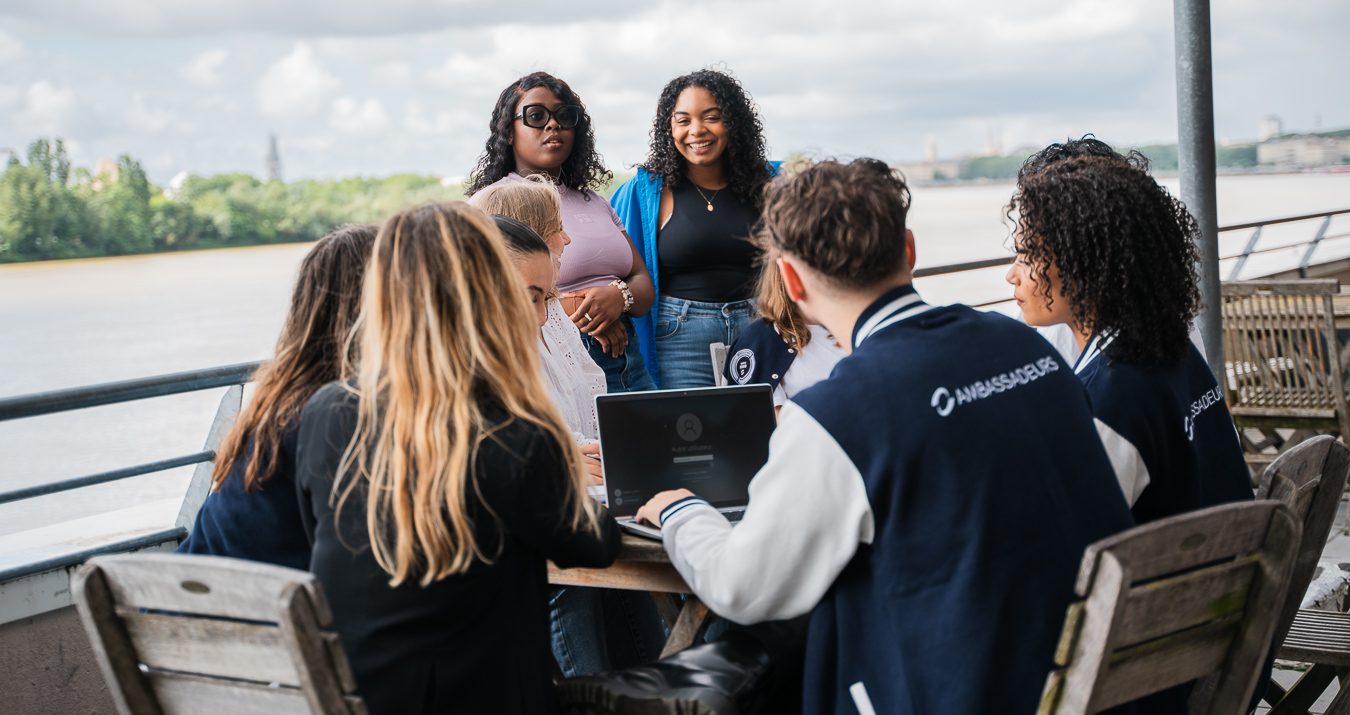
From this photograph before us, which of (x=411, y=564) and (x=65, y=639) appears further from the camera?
(x=65, y=639)

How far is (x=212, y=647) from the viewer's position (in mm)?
1342

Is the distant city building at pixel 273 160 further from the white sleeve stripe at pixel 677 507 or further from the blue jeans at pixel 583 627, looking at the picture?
the white sleeve stripe at pixel 677 507

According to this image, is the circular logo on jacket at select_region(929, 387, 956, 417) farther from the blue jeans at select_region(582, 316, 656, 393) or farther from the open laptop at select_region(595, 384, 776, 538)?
the blue jeans at select_region(582, 316, 656, 393)

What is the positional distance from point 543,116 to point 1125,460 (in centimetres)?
213

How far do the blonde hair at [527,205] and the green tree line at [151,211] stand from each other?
374 cm

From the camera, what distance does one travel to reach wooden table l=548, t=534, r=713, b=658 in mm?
1928

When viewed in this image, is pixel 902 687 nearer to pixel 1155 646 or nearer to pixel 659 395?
pixel 1155 646

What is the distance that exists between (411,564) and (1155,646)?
3.02ft

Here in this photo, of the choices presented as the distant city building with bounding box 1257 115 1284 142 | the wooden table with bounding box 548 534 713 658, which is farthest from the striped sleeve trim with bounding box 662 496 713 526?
the distant city building with bounding box 1257 115 1284 142

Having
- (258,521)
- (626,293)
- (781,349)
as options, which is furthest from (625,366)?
(258,521)

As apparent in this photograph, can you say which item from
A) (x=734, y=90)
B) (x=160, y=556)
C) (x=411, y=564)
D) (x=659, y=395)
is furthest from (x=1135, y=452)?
(x=734, y=90)

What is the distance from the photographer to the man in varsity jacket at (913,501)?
56.7 inches

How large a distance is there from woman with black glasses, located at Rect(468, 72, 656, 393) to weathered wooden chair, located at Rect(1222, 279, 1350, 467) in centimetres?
269

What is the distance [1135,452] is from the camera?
Result: 1788 mm
